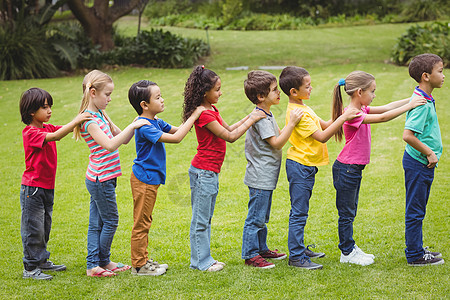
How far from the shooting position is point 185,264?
4.29 m

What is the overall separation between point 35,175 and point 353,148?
8.30 ft

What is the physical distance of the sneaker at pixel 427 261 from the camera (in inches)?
157

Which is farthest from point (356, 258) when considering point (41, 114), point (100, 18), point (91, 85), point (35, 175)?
point (100, 18)

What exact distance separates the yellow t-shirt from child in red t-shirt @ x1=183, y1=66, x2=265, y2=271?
1.02 feet

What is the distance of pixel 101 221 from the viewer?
409 cm

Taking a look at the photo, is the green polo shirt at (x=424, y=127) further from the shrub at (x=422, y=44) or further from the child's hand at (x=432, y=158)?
the shrub at (x=422, y=44)

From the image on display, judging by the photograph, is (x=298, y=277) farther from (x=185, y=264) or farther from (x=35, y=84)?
(x=35, y=84)

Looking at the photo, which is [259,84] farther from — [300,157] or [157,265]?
[157,265]

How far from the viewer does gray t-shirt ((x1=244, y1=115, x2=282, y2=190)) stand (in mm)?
3945

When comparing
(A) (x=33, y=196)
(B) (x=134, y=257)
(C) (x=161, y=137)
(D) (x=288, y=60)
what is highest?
(C) (x=161, y=137)

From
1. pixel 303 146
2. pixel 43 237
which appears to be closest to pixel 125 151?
pixel 43 237

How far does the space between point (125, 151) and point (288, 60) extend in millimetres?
10147

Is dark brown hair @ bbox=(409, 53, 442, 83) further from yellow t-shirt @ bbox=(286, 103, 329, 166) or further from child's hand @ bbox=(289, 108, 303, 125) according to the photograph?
child's hand @ bbox=(289, 108, 303, 125)

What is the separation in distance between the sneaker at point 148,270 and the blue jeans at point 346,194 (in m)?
1.51
